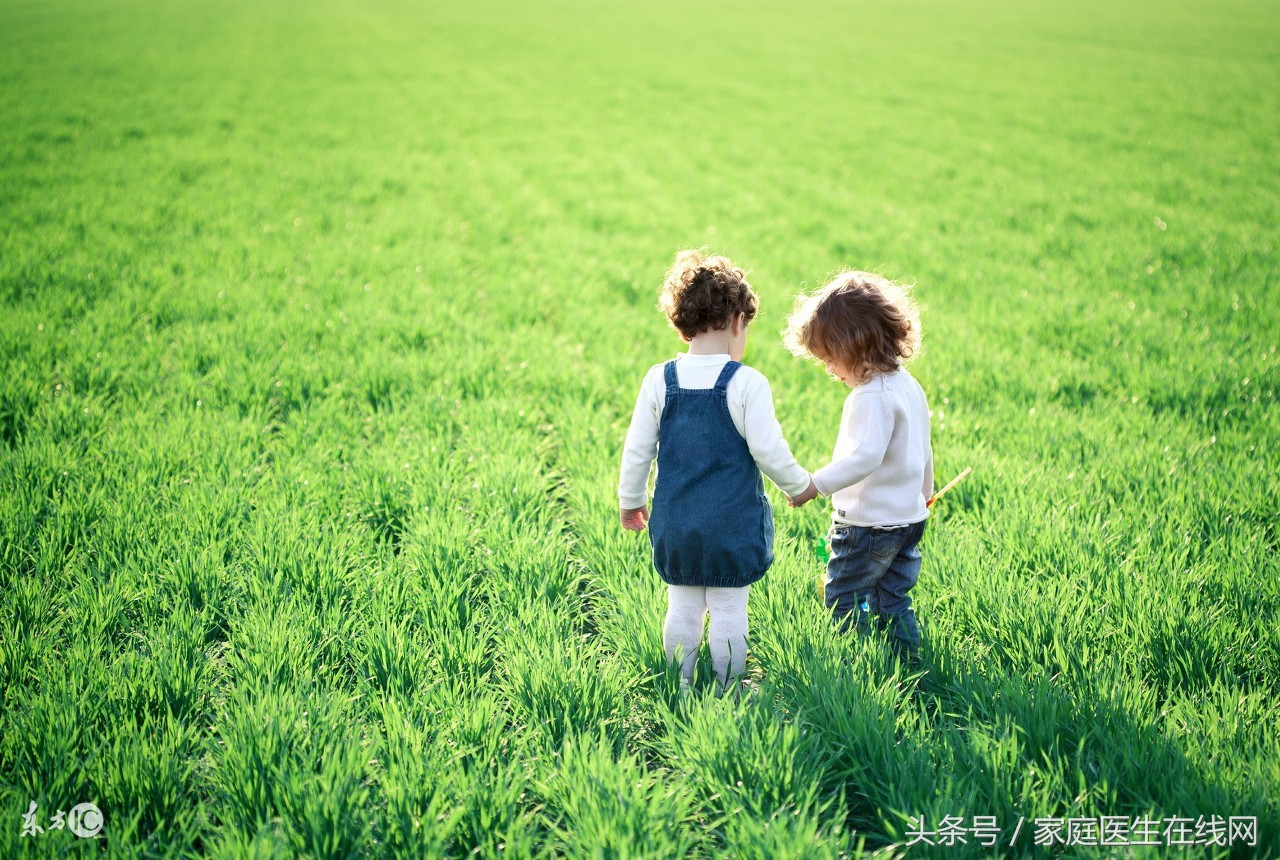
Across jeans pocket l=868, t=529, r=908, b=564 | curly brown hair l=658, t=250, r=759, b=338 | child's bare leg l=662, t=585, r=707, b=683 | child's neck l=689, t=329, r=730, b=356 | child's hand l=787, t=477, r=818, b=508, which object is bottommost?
child's bare leg l=662, t=585, r=707, b=683

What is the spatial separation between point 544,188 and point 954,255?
543 centimetres

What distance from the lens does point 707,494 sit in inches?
90.4

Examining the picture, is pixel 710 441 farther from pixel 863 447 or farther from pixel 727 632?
pixel 727 632

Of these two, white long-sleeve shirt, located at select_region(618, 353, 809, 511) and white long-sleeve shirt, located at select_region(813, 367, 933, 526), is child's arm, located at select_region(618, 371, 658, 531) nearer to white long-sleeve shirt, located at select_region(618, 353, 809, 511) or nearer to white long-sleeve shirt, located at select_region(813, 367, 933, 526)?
white long-sleeve shirt, located at select_region(618, 353, 809, 511)

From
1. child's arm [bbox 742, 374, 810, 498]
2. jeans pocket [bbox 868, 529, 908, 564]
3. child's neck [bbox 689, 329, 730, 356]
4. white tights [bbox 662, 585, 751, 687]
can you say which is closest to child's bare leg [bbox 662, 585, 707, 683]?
white tights [bbox 662, 585, 751, 687]

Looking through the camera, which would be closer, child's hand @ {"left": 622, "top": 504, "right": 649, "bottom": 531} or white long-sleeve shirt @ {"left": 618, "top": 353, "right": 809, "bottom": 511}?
white long-sleeve shirt @ {"left": 618, "top": 353, "right": 809, "bottom": 511}

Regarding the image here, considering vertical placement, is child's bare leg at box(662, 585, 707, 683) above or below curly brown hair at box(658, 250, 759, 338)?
below

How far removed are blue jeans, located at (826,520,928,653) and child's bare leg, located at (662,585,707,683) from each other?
0.49 metres

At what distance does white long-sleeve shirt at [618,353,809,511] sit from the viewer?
7.31 ft

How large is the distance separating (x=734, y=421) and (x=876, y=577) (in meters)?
0.79

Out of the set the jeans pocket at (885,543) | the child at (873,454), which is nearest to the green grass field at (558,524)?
the child at (873,454)

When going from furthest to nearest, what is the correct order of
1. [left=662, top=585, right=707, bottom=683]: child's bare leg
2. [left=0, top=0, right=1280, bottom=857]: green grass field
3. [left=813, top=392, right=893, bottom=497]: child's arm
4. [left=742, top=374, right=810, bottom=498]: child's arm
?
[left=662, top=585, right=707, bottom=683]: child's bare leg < [left=813, top=392, right=893, bottom=497]: child's arm < [left=742, top=374, right=810, bottom=498]: child's arm < [left=0, top=0, right=1280, bottom=857]: green grass field

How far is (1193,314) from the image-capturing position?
18.5 ft

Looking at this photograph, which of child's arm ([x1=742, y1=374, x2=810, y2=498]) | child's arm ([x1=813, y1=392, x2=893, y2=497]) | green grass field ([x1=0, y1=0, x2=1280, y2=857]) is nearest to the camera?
green grass field ([x1=0, y1=0, x2=1280, y2=857])
